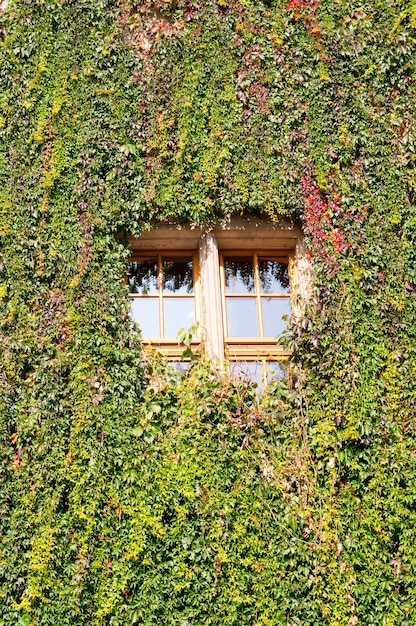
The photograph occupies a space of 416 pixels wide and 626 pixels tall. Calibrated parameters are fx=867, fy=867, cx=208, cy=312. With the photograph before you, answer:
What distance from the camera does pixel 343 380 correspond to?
566cm

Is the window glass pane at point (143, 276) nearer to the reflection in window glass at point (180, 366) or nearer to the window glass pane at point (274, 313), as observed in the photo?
the reflection in window glass at point (180, 366)

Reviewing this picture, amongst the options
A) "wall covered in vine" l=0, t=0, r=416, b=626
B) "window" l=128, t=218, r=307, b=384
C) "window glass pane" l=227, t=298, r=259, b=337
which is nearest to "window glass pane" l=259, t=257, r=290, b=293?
"window" l=128, t=218, r=307, b=384

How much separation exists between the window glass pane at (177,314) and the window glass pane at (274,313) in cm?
52

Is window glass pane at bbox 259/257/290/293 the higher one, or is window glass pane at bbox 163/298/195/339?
window glass pane at bbox 259/257/290/293

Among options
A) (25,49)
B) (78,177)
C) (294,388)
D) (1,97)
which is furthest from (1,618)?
(25,49)

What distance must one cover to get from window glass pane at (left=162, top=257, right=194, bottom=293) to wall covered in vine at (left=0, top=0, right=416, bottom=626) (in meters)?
0.35

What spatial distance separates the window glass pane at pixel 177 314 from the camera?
6.06 meters

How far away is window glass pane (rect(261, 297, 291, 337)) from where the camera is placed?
612 cm

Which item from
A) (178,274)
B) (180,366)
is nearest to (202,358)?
(180,366)

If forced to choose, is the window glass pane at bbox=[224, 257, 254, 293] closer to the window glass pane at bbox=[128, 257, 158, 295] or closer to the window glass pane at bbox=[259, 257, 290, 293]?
the window glass pane at bbox=[259, 257, 290, 293]

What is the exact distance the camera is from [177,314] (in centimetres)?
613

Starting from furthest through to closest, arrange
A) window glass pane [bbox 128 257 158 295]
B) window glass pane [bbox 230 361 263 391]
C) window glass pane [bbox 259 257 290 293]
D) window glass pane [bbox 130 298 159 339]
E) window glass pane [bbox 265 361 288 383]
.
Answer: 1. window glass pane [bbox 259 257 290 293]
2. window glass pane [bbox 128 257 158 295]
3. window glass pane [bbox 130 298 159 339]
4. window glass pane [bbox 265 361 288 383]
5. window glass pane [bbox 230 361 263 391]

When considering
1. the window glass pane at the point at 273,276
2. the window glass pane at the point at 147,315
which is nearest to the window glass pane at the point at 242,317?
the window glass pane at the point at 273,276

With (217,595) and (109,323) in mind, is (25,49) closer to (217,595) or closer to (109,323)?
(109,323)
